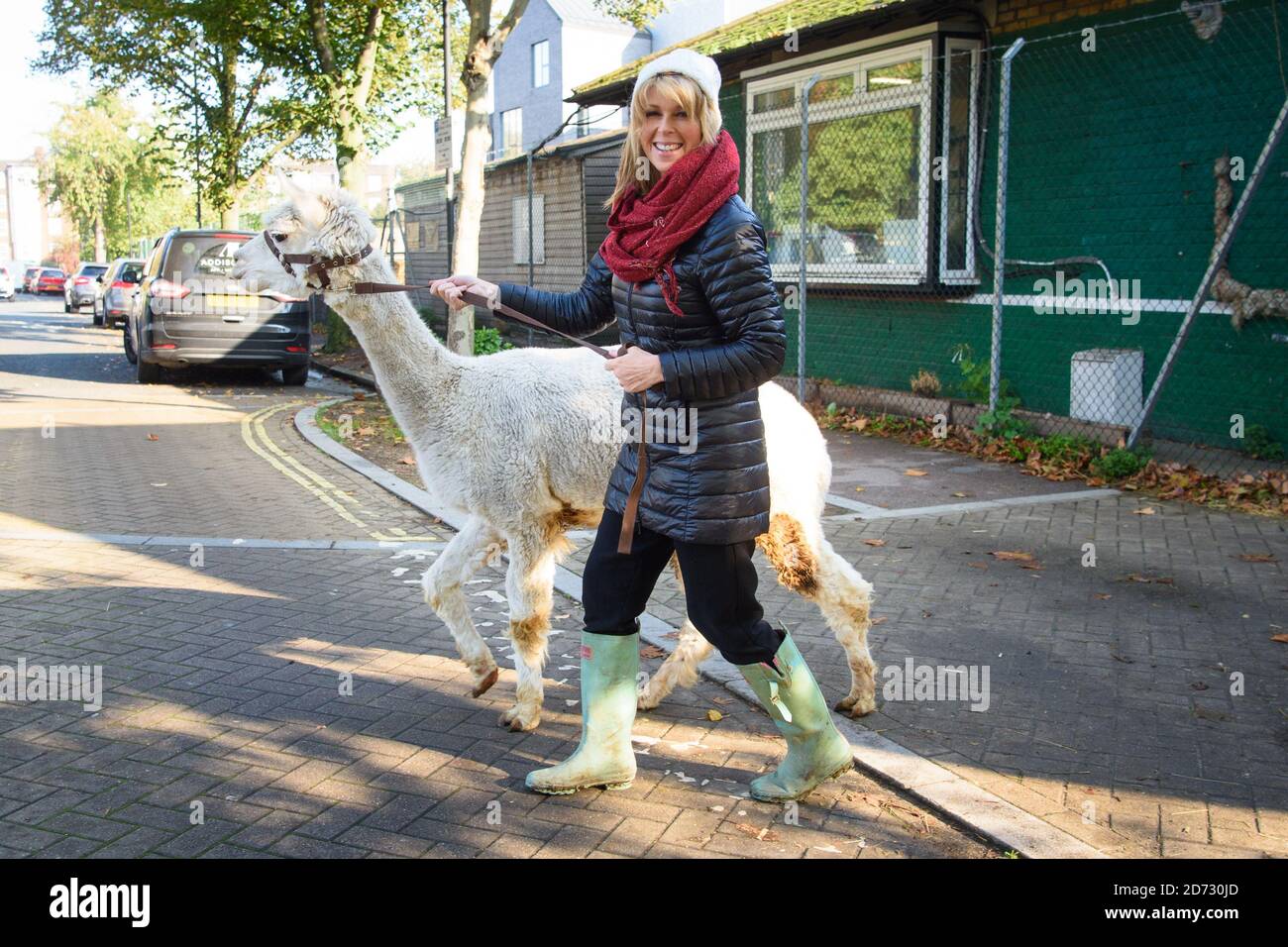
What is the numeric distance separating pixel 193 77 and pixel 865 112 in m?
25.8

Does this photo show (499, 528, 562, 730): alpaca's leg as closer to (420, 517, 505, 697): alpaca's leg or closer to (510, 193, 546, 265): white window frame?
(420, 517, 505, 697): alpaca's leg

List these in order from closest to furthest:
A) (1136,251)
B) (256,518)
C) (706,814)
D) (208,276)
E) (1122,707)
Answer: (706,814), (1122,707), (256,518), (1136,251), (208,276)

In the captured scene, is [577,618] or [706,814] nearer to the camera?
[706,814]

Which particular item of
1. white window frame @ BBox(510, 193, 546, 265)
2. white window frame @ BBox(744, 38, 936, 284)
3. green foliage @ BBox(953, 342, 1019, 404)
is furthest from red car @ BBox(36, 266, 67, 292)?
green foliage @ BBox(953, 342, 1019, 404)

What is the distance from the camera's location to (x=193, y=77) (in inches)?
1271

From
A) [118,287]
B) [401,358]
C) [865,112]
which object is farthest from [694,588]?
[118,287]

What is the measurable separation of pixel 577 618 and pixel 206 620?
1.96m

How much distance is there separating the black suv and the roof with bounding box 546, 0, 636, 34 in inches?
1457

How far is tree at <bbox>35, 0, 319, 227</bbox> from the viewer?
Answer: 27344mm

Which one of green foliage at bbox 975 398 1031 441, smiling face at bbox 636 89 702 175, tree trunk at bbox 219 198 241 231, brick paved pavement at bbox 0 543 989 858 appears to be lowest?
brick paved pavement at bbox 0 543 989 858
